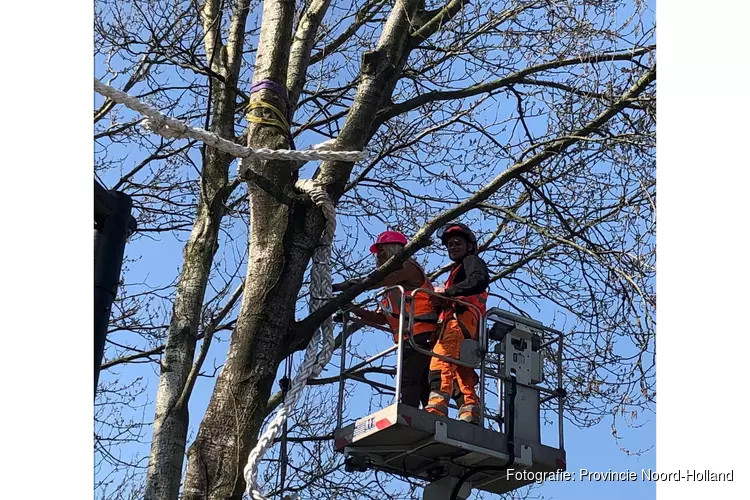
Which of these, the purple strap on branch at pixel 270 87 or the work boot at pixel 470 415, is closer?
the work boot at pixel 470 415

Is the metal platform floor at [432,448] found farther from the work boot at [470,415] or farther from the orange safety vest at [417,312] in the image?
the orange safety vest at [417,312]

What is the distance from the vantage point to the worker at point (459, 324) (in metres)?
6.60

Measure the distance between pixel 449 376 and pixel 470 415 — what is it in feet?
0.90

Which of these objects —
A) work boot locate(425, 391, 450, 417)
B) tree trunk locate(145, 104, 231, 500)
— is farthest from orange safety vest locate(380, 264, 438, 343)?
tree trunk locate(145, 104, 231, 500)

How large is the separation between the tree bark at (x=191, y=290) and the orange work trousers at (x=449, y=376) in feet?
5.53

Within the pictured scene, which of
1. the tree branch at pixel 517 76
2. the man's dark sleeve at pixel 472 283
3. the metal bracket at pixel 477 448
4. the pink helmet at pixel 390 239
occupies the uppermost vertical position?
the tree branch at pixel 517 76

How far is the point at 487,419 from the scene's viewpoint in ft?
22.9

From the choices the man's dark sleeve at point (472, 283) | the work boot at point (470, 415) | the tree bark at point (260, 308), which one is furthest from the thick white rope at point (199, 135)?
the work boot at point (470, 415)

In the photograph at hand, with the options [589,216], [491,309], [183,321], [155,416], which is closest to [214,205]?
[183,321]

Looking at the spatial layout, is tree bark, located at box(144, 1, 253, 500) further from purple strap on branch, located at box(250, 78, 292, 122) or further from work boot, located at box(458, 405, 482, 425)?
work boot, located at box(458, 405, 482, 425)

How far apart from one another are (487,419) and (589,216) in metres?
2.50

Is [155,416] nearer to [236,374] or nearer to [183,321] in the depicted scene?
[183,321]

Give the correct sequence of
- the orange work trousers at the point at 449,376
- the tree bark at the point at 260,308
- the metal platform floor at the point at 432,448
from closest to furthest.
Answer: the tree bark at the point at 260,308 → the metal platform floor at the point at 432,448 → the orange work trousers at the point at 449,376

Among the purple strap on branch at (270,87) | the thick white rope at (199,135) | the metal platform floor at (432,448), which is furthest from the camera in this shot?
the purple strap on branch at (270,87)
